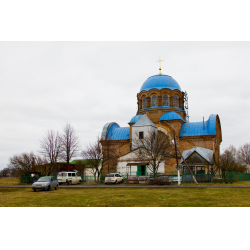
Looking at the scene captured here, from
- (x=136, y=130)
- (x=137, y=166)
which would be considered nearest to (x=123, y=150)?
(x=136, y=130)

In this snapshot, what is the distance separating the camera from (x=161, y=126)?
41094 millimetres

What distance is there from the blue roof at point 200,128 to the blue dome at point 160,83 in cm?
733

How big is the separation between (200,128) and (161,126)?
581cm

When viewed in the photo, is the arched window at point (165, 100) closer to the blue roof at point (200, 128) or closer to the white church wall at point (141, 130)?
the blue roof at point (200, 128)

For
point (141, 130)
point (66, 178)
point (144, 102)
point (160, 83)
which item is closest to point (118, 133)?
point (141, 130)

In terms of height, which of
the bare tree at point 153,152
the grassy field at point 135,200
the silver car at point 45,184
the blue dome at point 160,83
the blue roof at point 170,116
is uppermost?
the blue dome at point 160,83

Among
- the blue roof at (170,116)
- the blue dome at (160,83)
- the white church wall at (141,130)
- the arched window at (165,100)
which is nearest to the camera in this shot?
the white church wall at (141,130)

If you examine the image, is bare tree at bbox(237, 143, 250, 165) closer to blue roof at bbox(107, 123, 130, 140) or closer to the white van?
blue roof at bbox(107, 123, 130, 140)

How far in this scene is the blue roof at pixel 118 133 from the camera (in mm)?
42938

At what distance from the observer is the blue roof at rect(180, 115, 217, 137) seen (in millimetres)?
38794

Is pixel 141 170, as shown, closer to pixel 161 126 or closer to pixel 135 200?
pixel 161 126

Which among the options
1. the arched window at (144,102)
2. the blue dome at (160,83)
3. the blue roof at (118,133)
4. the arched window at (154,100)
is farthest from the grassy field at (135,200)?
the blue dome at (160,83)

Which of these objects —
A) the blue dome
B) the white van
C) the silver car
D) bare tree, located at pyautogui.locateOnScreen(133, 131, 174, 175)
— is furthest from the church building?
the silver car
